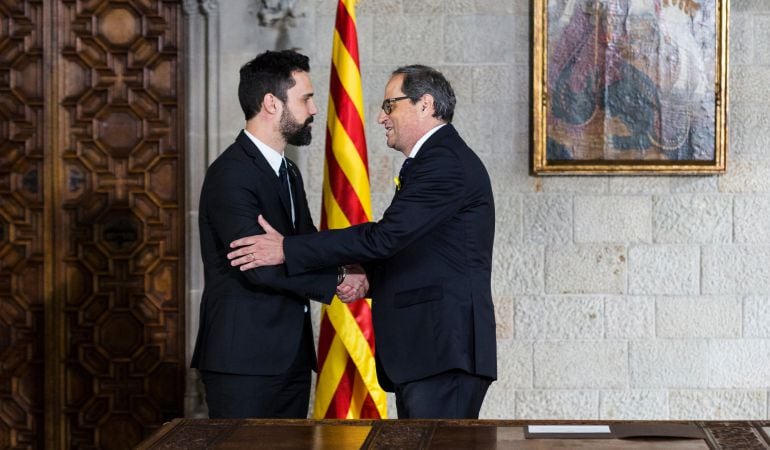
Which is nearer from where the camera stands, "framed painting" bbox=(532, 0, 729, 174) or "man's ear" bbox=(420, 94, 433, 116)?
"man's ear" bbox=(420, 94, 433, 116)

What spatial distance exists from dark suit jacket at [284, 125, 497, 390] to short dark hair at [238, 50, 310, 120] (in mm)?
502

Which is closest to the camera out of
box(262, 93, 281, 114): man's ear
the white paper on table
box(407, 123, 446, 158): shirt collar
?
the white paper on table

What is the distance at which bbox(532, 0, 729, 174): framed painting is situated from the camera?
4988 millimetres

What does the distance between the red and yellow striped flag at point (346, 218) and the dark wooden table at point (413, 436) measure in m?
1.68

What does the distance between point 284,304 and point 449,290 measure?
525 mm

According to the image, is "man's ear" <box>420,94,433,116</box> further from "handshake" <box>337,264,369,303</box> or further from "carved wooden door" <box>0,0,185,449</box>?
"carved wooden door" <box>0,0,185,449</box>

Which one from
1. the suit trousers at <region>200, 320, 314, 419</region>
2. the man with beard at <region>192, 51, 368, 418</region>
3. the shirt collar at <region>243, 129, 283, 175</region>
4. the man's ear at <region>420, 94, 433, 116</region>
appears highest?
the man's ear at <region>420, 94, 433, 116</region>

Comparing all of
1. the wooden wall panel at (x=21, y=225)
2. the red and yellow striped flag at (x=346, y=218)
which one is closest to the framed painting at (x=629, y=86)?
the red and yellow striped flag at (x=346, y=218)

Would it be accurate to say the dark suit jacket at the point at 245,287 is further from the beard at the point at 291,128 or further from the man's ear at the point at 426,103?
the man's ear at the point at 426,103

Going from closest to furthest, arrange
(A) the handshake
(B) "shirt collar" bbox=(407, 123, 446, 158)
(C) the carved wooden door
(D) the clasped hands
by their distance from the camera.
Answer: (D) the clasped hands, (B) "shirt collar" bbox=(407, 123, 446, 158), (A) the handshake, (C) the carved wooden door

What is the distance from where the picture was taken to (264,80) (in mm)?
3471

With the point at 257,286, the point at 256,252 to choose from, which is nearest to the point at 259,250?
the point at 256,252

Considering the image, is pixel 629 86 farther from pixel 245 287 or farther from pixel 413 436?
pixel 413 436

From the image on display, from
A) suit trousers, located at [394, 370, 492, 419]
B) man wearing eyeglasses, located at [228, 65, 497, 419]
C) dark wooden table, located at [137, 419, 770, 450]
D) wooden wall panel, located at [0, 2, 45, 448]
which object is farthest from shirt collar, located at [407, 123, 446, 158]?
wooden wall panel, located at [0, 2, 45, 448]
